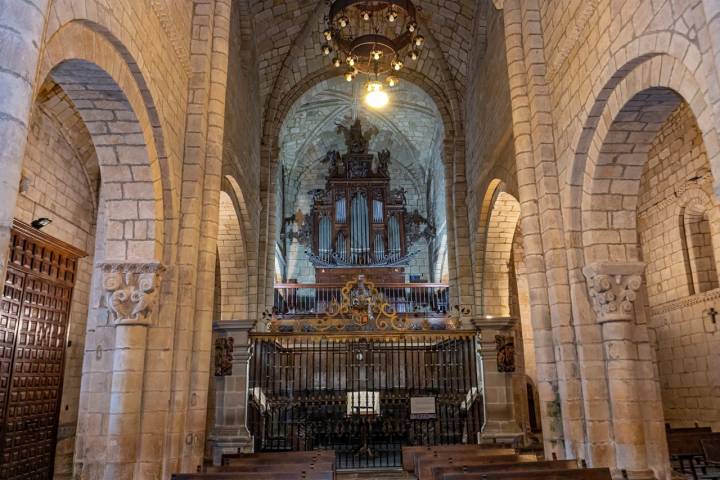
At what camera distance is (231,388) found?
931cm

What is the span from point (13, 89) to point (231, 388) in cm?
687

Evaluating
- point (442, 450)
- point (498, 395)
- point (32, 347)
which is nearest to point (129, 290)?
point (32, 347)

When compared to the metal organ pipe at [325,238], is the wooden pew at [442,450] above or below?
below

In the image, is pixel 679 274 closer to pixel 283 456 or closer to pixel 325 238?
pixel 283 456

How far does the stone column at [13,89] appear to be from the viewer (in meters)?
3.16

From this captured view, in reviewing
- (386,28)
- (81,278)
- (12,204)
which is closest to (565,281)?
(12,204)

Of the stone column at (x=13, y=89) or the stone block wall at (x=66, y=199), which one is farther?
the stone block wall at (x=66, y=199)

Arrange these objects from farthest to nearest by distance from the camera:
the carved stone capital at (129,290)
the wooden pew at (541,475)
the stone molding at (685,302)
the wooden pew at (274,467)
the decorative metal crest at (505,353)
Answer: the stone molding at (685,302)
the decorative metal crest at (505,353)
the carved stone capital at (129,290)
the wooden pew at (274,467)
the wooden pew at (541,475)

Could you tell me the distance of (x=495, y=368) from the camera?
9461 millimetres

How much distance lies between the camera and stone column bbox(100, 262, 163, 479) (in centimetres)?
652

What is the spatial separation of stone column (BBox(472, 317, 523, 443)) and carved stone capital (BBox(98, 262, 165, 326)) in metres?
5.18

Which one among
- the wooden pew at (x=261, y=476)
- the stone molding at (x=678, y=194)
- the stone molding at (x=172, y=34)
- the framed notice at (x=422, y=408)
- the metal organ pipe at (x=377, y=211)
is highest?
the metal organ pipe at (x=377, y=211)

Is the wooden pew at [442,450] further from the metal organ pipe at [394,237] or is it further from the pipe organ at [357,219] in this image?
the metal organ pipe at [394,237]

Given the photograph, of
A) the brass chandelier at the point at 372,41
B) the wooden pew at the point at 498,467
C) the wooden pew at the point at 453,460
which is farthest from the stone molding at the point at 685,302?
the brass chandelier at the point at 372,41
